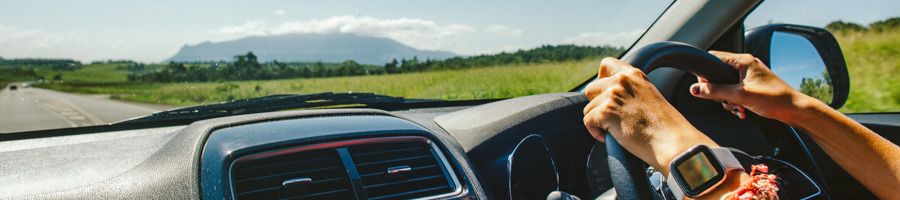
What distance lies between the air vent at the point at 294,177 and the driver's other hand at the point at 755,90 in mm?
1258

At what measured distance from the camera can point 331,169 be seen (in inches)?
92.9

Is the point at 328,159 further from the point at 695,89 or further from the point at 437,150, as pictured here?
the point at 695,89

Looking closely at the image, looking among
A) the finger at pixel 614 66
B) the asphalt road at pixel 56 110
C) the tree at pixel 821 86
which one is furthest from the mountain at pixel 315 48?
the finger at pixel 614 66

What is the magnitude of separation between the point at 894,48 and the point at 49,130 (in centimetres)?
528

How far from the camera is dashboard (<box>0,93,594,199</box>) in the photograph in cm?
218

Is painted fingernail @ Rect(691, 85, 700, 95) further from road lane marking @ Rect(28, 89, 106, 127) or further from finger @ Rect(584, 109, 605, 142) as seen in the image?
road lane marking @ Rect(28, 89, 106, 127)

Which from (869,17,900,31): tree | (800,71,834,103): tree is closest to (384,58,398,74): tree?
(800,71,834,103): tree

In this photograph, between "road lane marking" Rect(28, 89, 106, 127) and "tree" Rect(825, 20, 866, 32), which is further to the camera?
"tree" Rect(825, 20, 866, 32)

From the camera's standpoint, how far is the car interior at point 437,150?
2.02 m

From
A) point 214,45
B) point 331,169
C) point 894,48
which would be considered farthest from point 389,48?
point 894,48

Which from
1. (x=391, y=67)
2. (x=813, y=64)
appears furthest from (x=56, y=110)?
(x=813, y=64)

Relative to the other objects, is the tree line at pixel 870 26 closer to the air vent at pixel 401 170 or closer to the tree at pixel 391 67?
the tree at pixel 391 67

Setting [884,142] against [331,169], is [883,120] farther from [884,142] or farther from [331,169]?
[331,169]

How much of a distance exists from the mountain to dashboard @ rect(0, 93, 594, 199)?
1.81 feet
